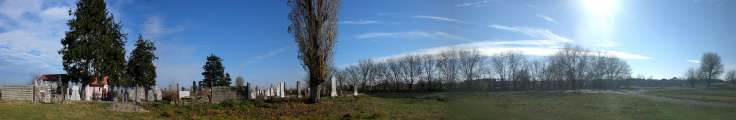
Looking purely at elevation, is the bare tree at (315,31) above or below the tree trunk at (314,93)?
above

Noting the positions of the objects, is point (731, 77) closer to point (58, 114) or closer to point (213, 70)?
point (58, 114)

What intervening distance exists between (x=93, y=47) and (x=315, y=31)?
59.5 ft

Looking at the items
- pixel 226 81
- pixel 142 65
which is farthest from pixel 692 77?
pixel 226 81

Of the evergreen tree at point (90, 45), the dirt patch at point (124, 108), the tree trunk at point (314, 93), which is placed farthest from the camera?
the evergreen tree at point (90, 45)

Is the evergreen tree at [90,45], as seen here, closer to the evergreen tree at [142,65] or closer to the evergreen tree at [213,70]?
the evergreen tree at [142,65]

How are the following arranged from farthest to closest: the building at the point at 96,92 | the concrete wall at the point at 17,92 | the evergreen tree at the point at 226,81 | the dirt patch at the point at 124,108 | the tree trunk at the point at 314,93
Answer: the evergreen tree at the point at 226,81 < the building at the point at 96,92 < the tree trunk at the point at 314,93 < the concrete wall at the point at 17,92 < the dirt patch at the point at 124,108

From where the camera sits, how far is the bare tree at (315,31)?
26172 mm

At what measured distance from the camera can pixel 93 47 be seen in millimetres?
36531

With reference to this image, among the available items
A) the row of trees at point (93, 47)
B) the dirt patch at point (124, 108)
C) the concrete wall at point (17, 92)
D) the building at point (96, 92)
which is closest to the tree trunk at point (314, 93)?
the dirt patch at point (124, 108)

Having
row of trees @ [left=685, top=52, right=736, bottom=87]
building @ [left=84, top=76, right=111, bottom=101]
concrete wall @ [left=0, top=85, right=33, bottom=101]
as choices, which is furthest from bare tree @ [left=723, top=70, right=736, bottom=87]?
building @ [left=84, top=76, right=111, bottom=101]

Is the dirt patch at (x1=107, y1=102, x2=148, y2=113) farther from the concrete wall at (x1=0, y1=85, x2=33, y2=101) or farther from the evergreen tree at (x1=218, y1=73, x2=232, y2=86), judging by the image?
the evergreen tree at (x1=218, y1=73, x2=232, y2=86)

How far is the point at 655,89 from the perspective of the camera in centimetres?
1752

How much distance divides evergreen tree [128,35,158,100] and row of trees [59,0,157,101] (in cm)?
544

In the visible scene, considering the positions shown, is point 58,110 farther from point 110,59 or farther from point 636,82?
point 110,59
